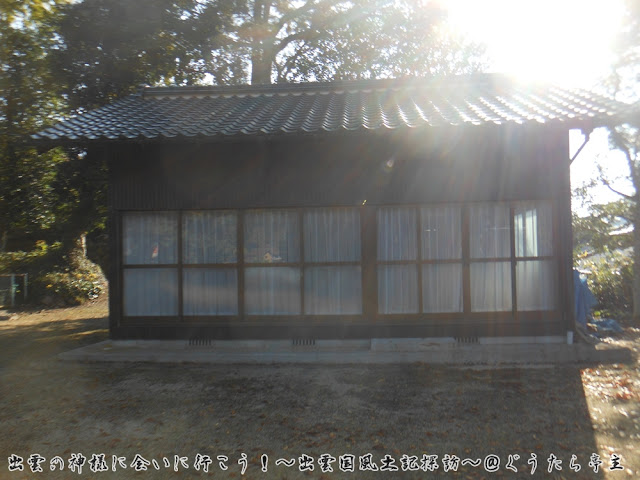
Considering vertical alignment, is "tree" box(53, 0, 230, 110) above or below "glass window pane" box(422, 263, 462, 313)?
above

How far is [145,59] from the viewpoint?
38.4ft

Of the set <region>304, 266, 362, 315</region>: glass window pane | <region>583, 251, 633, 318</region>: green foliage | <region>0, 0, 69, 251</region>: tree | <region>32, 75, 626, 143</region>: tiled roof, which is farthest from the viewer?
<region>583, 251, 633, 318</region>: green foliage

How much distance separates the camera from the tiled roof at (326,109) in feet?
20.3

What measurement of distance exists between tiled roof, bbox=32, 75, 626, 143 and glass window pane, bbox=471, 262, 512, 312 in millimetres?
2258

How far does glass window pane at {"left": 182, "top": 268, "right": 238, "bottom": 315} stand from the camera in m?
7.18

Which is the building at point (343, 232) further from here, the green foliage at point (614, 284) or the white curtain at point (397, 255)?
the green foliage at point (614, 284)

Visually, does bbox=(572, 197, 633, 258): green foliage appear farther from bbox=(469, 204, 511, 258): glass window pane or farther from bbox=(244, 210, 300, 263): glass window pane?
bbox=(244, 210, 300, 263): glass window pane

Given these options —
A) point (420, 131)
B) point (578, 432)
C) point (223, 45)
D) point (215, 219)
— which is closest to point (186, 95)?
point (215, 219)

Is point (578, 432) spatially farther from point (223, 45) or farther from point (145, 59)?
point (223, 45)

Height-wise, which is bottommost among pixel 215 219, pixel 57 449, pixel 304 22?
pixel 57 449

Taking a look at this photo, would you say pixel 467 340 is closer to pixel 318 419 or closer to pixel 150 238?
pixel 318 419

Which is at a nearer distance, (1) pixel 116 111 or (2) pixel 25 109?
(1) pixel 116 111

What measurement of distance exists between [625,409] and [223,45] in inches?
519

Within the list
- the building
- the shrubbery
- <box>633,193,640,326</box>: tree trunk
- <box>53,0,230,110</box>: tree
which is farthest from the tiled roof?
the shrubbery
